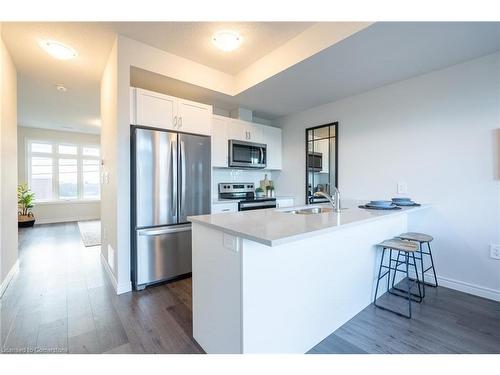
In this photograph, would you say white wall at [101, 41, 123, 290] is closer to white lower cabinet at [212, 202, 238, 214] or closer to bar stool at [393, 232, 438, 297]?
white lower cabinet at [212, 202, 238, 214]

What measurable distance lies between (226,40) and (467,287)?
11.5 feet

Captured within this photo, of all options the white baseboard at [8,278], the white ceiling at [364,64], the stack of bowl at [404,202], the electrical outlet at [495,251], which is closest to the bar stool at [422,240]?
the stack of bowl at [404,202]

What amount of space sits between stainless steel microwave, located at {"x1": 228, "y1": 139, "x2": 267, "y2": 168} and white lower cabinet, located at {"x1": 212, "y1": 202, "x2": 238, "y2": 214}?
26.8 inches

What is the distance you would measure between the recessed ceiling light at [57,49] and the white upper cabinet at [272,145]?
2.72 metres

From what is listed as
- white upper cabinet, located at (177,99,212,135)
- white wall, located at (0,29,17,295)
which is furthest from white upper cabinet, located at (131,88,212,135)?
white wall, located at (0,29,17,295)

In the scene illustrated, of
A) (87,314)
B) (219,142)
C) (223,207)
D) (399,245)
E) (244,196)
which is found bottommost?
(87,314)

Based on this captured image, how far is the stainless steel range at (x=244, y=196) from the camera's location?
3.42 m

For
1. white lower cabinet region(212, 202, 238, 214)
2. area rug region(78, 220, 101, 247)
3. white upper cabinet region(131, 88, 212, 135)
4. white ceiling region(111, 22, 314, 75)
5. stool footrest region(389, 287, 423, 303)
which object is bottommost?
stool footrest region(389, 287, 423, 303)

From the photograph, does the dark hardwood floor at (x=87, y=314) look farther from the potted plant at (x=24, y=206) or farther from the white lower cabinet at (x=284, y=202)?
the potted plant at (x=24, y=206)

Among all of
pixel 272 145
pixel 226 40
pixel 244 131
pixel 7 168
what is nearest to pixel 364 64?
pixel 226 40

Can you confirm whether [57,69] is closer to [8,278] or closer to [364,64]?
[8,278]

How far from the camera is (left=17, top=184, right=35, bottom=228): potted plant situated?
562 centimetres

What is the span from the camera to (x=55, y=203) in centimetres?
649
